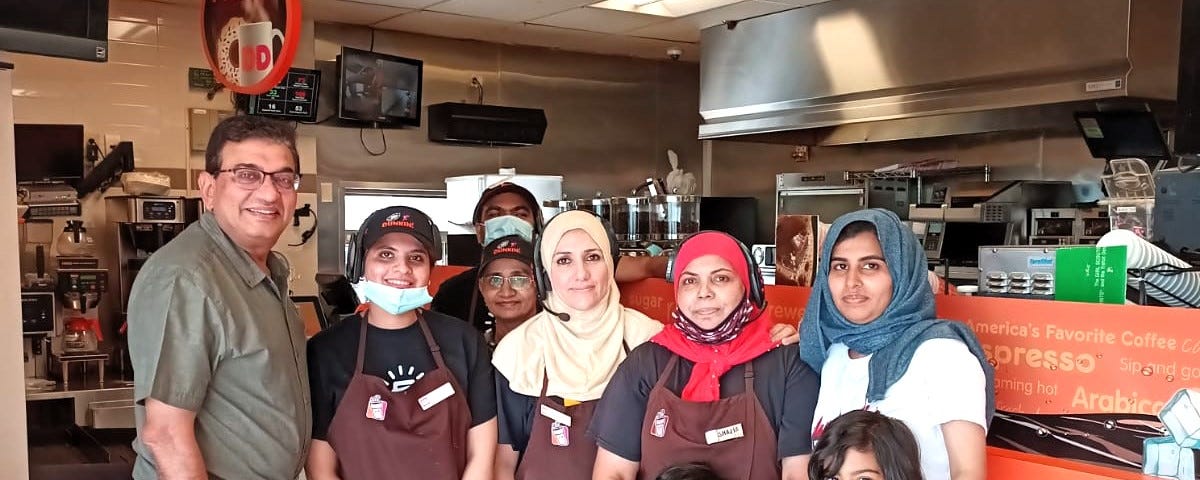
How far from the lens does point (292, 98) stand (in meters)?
6.70

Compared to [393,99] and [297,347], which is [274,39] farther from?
[393,99]

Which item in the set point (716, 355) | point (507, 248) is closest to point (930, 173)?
point (507, 248)

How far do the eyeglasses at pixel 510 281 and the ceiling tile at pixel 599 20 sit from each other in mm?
3631

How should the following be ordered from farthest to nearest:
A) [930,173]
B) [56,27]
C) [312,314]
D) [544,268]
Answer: [930,173] → [312,314] → [56,27] → [544,268]

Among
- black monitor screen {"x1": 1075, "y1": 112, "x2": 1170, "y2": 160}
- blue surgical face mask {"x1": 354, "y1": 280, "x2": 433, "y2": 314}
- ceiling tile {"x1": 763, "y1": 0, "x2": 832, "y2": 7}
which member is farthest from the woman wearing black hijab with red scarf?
ceiling tile {"x1": 763, "y1": 0, "x2": 832, "y2": 7}

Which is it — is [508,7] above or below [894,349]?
above

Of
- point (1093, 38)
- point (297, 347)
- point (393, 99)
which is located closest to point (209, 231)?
point (297, 347)

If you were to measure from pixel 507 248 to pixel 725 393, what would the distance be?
104cm

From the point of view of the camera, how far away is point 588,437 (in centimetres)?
242

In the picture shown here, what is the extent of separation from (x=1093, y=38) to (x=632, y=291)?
2871mm

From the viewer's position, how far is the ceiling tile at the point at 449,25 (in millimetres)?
6658

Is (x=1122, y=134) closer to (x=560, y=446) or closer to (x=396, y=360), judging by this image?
(x=560, y=446)

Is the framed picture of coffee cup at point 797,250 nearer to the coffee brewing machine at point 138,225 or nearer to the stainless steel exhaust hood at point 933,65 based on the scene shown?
the stainless steel exhaust hood at point 933,65

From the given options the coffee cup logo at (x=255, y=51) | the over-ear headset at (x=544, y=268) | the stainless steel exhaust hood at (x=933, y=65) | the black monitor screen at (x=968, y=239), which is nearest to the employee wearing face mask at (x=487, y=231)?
the over-ear headset at (x=544, y=268)
